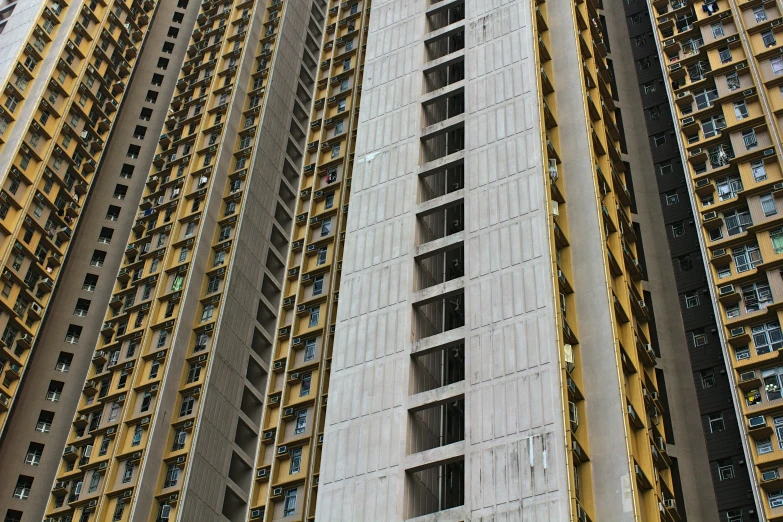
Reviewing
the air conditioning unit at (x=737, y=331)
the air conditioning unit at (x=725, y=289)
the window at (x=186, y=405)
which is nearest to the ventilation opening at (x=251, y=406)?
the window at (x=186, y=405)

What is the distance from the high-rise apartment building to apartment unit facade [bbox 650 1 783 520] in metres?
0.51

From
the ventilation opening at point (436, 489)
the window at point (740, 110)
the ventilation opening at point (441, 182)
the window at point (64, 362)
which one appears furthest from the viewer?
the window at point (64, 362)

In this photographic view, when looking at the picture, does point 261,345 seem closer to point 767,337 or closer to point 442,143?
point 442,143

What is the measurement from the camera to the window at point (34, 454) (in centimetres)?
6231

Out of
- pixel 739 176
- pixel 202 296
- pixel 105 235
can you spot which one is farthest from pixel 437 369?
pixel 105 235

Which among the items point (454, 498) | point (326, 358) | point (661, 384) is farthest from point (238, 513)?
point (661, 384)

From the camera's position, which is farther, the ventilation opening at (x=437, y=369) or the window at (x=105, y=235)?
the window at (x=105, y=235)

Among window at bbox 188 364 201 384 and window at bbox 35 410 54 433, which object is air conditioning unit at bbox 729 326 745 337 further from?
window at bbox 35 410 54 433

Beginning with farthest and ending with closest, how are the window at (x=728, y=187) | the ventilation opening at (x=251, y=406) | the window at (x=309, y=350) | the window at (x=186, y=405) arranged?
the ventilation opening at (x=251, y=406) < the window at (x=186, y=405) < the window at (x=309, y=350) < the window at (x=728, y=187)

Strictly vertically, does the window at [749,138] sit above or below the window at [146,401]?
above

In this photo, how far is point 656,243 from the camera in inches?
2240

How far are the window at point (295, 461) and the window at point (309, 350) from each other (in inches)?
207

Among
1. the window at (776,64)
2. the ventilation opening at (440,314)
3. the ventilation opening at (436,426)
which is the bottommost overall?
the ventilation opening at (436,426)

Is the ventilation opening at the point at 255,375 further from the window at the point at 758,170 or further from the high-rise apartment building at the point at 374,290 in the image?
the window at the point at 758,170
